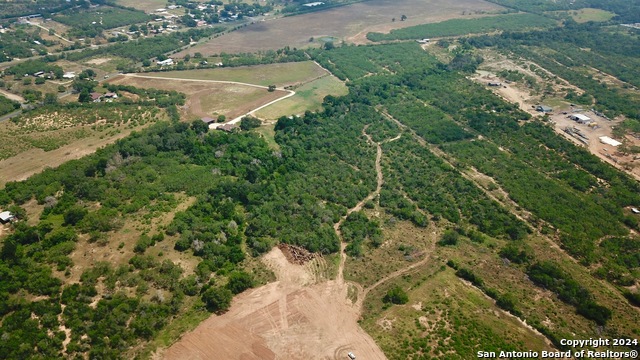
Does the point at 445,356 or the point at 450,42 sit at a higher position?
the point at 450,42

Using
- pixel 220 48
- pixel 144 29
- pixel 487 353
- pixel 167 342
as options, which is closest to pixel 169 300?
pixel 167 342

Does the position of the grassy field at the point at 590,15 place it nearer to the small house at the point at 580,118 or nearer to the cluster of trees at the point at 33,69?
the small house at the point at 580,118

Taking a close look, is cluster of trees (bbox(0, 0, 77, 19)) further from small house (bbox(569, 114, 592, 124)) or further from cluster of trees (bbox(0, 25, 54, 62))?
small house (bbox(569, 114, 592, 124))

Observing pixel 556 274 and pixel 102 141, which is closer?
pixel 556 274

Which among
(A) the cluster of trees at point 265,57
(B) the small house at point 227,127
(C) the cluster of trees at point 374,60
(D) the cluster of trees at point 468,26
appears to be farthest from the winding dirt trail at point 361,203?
(D) the cluster of trees at point 468,26

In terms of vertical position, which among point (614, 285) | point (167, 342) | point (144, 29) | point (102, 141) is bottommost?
point (614, 285)

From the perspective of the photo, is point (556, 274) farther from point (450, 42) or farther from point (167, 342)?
point (450, 42)
